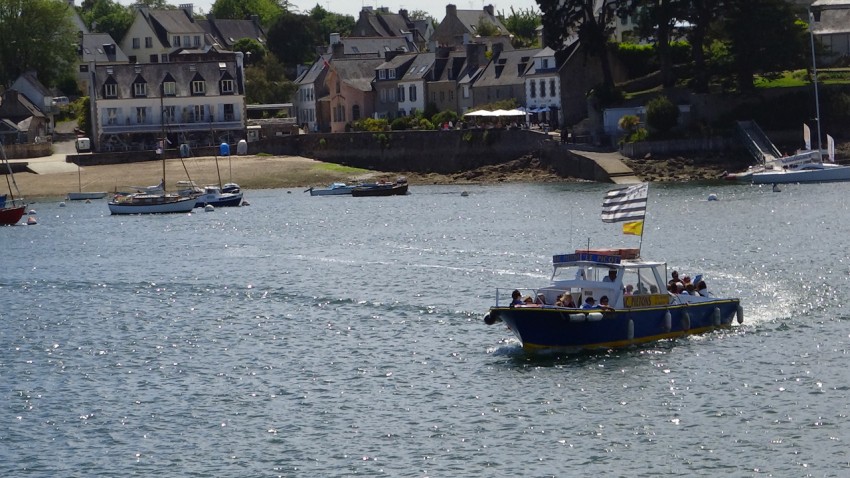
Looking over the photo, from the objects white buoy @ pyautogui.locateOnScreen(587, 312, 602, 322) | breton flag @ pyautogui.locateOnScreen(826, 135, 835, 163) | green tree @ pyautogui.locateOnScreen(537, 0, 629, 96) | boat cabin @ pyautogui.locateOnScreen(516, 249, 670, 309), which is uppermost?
green tree @ pyautogui.locateOnScreen(537, 0, 629, 96)

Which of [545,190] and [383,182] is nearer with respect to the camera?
[545,190]

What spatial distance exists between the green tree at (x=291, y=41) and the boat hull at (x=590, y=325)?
5218 inches

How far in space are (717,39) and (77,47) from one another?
7848 centimetres

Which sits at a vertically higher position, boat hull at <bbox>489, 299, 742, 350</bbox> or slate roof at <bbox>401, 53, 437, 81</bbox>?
slate roof at <bbox>401, 53, 437, 81</bbox>

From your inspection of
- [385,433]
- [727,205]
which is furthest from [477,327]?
[727,205]

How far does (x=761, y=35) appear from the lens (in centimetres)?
10588

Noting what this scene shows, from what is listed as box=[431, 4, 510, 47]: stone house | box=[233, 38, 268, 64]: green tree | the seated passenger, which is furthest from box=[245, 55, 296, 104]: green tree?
the seated passenger

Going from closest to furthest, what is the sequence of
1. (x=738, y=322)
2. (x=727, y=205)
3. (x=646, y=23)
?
1. (x=738, y=322)
2. (x=727, y=205)
3. (x=646, y=23)

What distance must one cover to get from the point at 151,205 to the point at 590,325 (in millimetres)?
66353

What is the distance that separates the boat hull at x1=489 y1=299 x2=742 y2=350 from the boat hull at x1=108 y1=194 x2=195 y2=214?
212ft

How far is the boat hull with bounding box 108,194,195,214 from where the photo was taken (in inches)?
4053

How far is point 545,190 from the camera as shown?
10425 centimetres

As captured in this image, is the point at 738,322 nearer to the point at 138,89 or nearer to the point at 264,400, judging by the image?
the point at 264,400

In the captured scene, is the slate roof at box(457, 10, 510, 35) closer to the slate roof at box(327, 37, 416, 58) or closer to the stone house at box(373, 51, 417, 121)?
the slate roof at box(327, 37, 416, 58)
